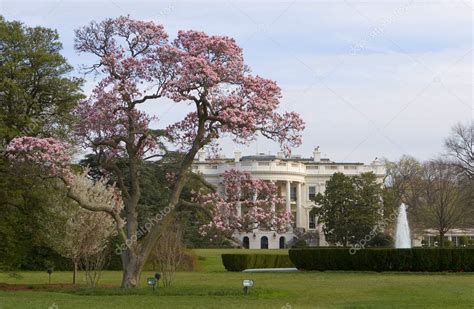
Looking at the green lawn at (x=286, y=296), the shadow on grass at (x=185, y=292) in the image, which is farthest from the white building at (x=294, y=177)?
the shadow on grass at (x=185, y=292)

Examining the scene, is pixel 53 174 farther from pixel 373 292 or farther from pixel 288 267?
pixel 288 267

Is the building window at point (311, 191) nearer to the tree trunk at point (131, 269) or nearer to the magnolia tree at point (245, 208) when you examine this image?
the magnolia tree at point (245, 208)

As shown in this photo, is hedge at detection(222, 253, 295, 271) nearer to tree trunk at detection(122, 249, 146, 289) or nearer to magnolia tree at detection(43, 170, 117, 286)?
magnolia tree at detection(43, 170, 117, 286)

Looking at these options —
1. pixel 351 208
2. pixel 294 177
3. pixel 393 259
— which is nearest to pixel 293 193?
pixel 294 177

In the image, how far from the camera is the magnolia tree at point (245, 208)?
81.6 feet

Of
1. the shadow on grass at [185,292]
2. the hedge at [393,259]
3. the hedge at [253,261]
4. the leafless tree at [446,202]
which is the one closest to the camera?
the shadow on grass at [185,292]

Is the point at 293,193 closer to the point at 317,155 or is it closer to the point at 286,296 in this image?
the point at 317,155

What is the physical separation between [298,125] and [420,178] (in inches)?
2082

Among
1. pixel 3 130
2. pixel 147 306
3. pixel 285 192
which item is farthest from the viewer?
pixel 285 192

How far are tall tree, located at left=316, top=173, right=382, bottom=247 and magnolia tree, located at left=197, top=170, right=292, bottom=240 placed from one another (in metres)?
39.0

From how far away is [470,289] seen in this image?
80.3 ft

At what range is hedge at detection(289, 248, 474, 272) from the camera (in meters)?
35.0

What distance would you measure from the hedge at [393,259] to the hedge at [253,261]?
14.2 feet

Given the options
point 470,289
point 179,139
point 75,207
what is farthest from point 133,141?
point 470,289
